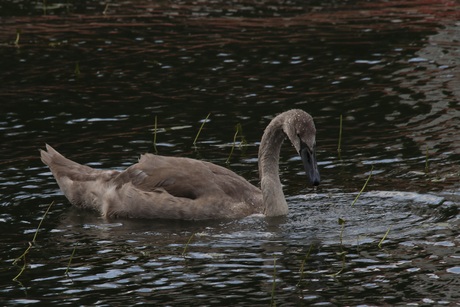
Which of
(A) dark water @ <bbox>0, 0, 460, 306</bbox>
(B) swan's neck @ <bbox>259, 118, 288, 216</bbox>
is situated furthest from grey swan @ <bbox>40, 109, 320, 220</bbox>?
(A) dark water @ <bbox>0, 0, 460, 306</bbox>

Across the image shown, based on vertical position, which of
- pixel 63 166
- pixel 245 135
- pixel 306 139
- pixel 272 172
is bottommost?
pixel 245 135

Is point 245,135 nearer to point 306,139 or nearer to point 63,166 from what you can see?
point 63,166

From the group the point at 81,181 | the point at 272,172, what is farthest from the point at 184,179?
the point at 81,181

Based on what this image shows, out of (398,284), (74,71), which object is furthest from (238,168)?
(74,71)

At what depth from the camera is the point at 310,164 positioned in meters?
14.1

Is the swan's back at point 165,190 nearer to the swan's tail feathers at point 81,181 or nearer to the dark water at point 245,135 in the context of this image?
the swan's tail feathers at point 81,181

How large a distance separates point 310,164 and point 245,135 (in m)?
4.36

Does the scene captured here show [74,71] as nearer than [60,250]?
No

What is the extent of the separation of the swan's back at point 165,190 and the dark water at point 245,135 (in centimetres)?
24

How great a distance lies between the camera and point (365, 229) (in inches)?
539

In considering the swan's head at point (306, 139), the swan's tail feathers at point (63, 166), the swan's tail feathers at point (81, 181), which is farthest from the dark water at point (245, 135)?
the swan's head at point (306, 139)

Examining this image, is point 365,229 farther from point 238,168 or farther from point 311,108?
point 311,108

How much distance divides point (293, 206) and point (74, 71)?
899cm

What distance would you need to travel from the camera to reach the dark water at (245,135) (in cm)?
1197
